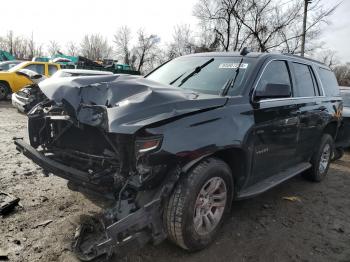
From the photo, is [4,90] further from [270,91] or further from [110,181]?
[270,91]

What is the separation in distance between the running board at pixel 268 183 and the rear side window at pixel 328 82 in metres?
1.60

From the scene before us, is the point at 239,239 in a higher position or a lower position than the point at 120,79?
lower

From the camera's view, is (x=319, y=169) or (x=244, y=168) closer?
(x=244, y=168)

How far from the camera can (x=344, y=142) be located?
7.14m

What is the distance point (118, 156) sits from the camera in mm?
2898

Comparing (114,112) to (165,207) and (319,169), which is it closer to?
(165,207)

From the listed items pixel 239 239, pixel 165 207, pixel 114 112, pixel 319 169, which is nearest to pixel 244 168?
pixel 239 239

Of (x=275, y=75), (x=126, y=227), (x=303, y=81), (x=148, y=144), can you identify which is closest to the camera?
(x=126, y=227)

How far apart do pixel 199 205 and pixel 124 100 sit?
1.21 m

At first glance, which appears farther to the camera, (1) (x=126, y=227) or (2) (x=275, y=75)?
(2) (x=275, y=75)

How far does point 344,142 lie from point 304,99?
3339 millimetres

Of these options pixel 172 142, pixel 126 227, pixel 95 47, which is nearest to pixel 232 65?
pixel 172 142

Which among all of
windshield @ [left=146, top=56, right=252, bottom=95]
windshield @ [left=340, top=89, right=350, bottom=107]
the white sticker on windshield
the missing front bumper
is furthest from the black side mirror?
windshield @ [left=340, top=89, right=350, bottom=107]

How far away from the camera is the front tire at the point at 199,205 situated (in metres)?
2.74
